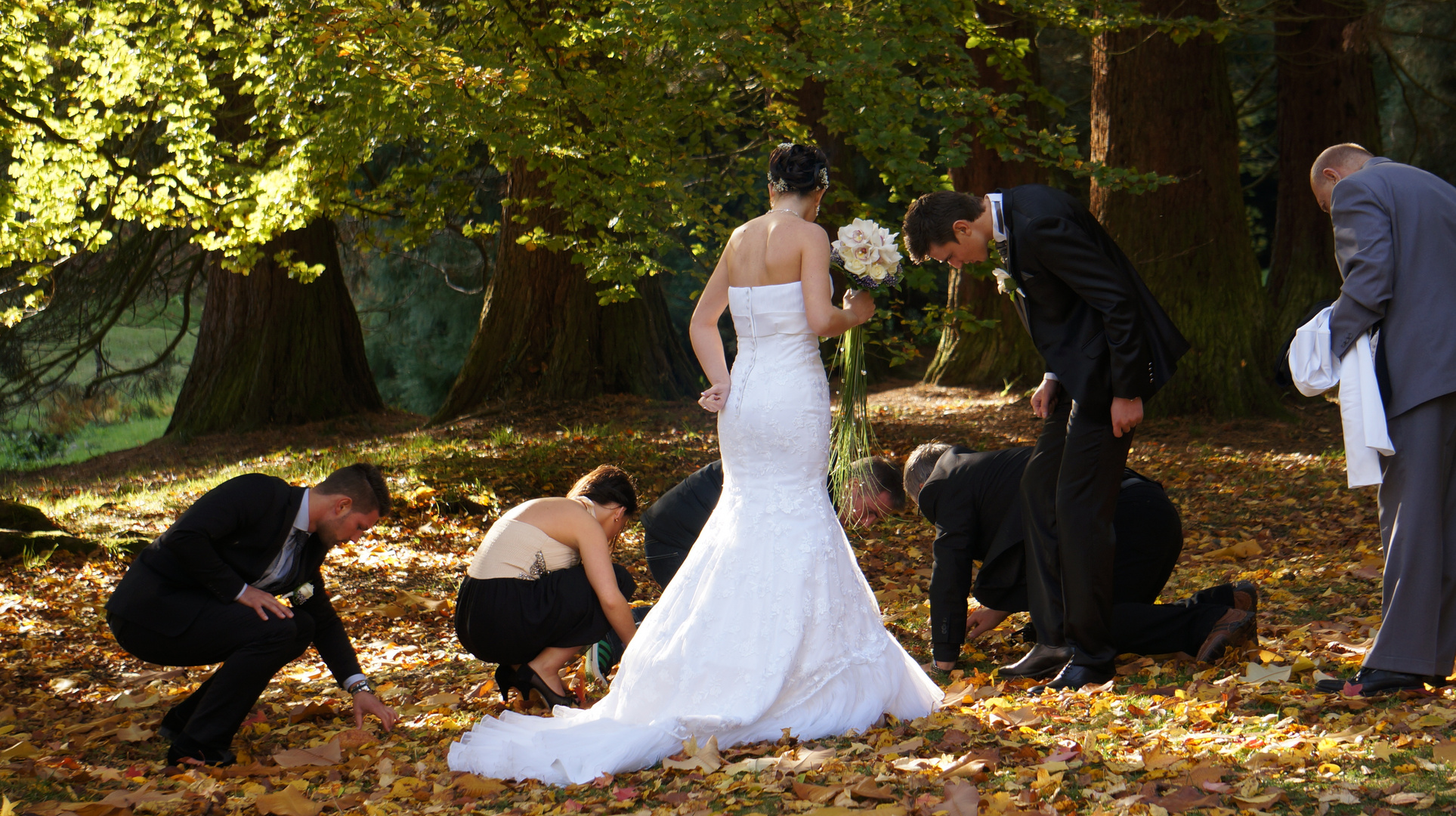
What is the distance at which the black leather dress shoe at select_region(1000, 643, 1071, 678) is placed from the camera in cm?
422

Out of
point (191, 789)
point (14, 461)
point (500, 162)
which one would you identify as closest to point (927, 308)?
point (500, 162)

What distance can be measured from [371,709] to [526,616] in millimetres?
670

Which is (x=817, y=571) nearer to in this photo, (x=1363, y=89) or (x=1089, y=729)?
(x=1089, y=729)

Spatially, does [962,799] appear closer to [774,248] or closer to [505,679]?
[774,248]

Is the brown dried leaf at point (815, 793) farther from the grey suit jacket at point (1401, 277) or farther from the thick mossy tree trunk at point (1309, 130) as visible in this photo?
the thick mossy tree trunk at point (1309, 130)

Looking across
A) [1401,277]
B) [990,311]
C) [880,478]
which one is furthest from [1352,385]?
[990,311]

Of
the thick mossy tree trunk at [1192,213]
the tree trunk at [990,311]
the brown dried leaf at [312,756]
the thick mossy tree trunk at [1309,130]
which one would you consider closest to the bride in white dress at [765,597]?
the brown dried leaf at [312,756]

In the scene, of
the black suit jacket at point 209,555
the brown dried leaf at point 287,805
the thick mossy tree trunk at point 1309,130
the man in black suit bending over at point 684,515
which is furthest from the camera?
the thick mossy tree trunk at point 1309,130

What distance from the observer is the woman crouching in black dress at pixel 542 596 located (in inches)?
172

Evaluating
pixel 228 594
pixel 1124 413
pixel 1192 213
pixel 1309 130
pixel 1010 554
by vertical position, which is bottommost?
pixel 1010 554

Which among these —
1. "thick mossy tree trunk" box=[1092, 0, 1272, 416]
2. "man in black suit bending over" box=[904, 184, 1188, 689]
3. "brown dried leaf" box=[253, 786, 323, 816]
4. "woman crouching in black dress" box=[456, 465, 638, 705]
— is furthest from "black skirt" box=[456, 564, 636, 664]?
"thick mossy tree trunk" box=[1092, 0, 1272, 416]

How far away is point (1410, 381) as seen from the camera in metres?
3.50

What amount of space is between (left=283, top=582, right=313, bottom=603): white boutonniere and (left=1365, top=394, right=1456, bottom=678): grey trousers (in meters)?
3.74

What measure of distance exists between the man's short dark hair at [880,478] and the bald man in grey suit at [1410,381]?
185cm
